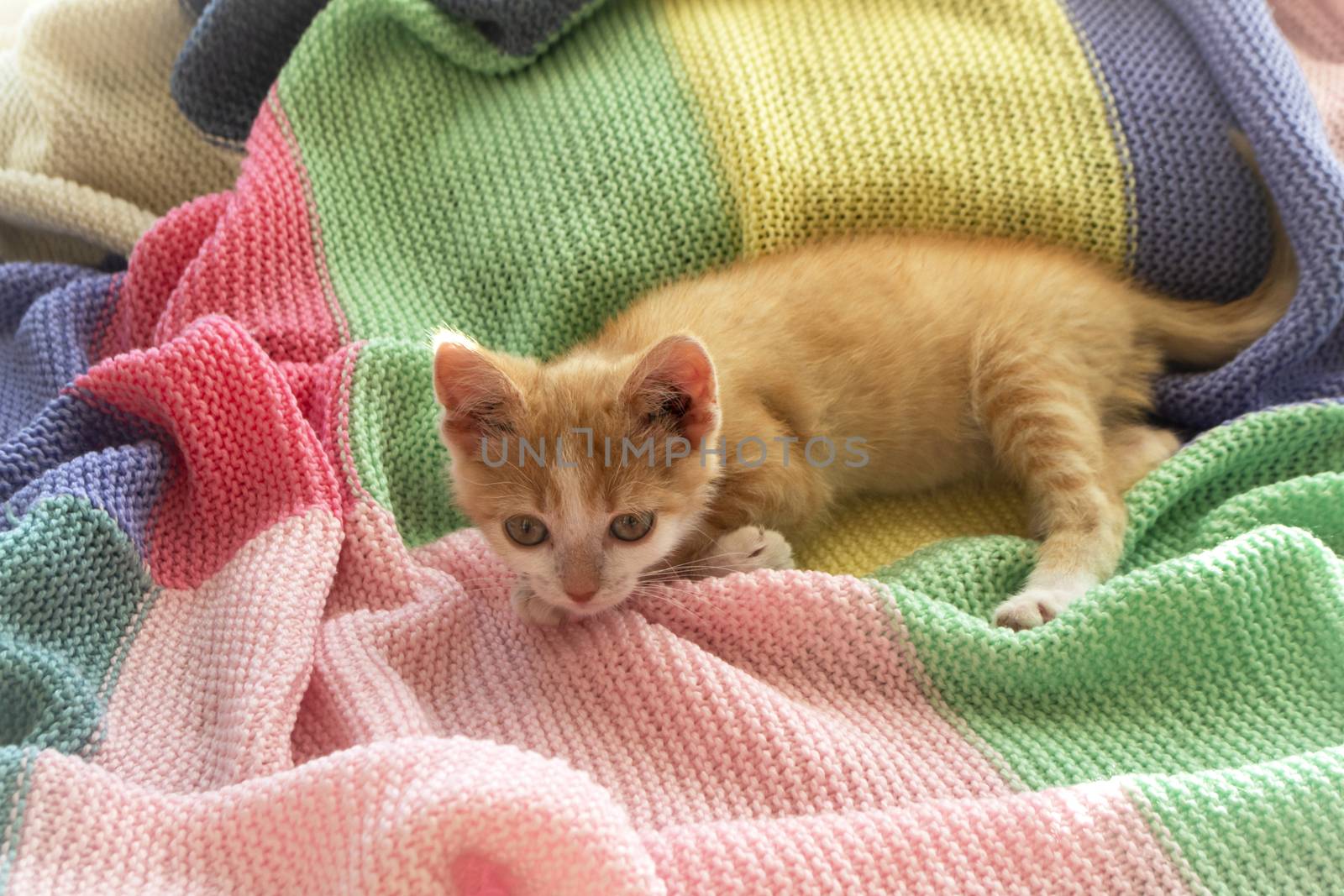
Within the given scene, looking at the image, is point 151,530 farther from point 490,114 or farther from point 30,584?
point 490,114

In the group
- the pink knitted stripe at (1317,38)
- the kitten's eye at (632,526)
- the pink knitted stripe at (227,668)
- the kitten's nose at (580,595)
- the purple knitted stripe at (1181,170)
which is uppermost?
the pink knitted stripe at (1317,38)

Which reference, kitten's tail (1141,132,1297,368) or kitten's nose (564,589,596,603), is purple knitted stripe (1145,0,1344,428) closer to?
kitten's tail (1141,132,1297,368)

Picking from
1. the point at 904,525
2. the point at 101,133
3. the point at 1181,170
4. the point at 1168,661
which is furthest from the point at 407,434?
the point at 1181,170

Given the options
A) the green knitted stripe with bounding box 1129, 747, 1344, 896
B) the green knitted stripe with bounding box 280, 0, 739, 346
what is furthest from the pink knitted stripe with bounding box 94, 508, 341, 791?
the green knitted stripe with bounding box 1129, 747, 1344, 896

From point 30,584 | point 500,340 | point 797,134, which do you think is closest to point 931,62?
point 797,134

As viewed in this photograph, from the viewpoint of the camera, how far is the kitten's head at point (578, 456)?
1.22m

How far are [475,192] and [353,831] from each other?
39.9 inches

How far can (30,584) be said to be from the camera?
3.90 ft

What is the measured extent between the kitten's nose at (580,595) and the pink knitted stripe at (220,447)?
1.10ft

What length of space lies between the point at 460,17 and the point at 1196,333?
1209 millimetres

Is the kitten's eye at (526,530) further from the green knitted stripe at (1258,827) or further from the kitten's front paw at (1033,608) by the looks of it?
the green knitted stripe at (1258,827)

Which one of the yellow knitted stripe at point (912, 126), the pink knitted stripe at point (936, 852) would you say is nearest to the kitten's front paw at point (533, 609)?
the pink knitted stripe at point (936, 852)

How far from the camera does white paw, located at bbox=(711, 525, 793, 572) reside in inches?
53.1

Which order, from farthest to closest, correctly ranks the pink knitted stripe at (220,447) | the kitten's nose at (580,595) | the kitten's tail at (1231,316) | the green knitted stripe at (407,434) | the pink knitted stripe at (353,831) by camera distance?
1. the kitten's tail at (1231,316)
2. the green knitted stripe at (407,434)
3. the pink knitted stripe at (220,447)
4. the kitten's nose at (580,595)
5. the pink knitted stripe at (353,831)
